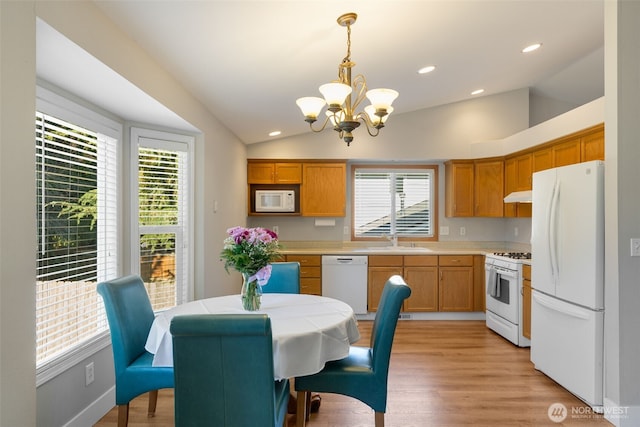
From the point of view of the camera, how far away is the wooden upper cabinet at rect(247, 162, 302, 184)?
16.8ft

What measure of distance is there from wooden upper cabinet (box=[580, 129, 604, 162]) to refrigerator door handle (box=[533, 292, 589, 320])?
1.36 meters

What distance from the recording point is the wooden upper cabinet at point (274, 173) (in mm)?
5121

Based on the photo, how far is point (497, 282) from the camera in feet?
13.4

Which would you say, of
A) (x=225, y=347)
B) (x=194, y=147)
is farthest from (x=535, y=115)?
(x=225, y=347)

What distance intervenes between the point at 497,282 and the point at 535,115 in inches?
103

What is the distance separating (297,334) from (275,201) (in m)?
3.45

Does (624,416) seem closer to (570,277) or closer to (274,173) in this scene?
(570,277)

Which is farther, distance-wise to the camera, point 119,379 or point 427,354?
point 427,354

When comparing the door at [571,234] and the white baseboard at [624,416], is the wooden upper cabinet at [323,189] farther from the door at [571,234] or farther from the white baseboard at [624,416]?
the white baseboard at [624,416]

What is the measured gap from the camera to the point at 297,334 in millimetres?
1743

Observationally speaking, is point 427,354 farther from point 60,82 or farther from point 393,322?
point 60,82

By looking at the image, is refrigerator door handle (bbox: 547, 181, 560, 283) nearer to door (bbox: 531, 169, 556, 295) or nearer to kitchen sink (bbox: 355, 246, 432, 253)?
door (bbox: 531, 169, 556, 295)

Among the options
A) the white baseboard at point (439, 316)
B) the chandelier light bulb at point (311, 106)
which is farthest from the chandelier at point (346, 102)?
the white baseboard at point (439, 316)

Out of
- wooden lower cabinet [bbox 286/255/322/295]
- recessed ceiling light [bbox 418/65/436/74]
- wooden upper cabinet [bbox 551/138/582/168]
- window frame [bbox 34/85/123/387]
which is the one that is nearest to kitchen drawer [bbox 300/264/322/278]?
wooden lower cabinet [bbox 286/255/322/295]
